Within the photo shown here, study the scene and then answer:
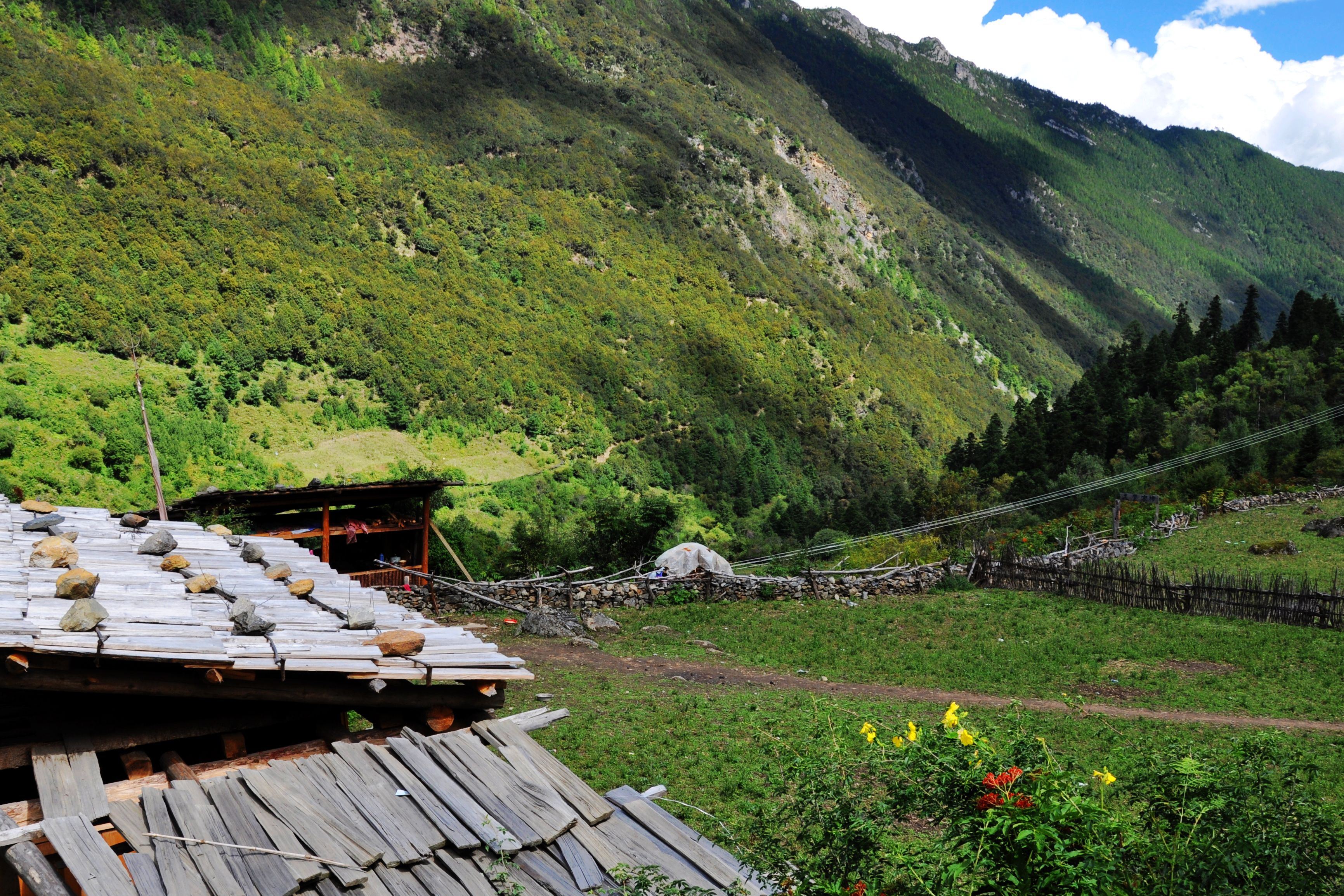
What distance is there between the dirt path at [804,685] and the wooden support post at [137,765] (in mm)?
10970

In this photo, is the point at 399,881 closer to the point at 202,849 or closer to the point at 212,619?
the point at 202,849

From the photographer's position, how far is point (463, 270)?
9831cm

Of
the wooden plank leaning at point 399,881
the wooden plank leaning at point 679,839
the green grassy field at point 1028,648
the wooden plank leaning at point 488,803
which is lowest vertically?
the green grassy field at point 1028,648

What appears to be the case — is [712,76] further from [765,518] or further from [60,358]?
[60,358]

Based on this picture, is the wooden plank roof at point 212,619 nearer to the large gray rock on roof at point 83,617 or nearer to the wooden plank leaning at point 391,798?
Answer: the large gray rock on roof at point 83,617

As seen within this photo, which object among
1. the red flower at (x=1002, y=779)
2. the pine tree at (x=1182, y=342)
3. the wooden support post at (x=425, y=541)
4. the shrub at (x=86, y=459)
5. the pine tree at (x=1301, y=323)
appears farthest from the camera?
the pine tree at (x=1182, y=342)

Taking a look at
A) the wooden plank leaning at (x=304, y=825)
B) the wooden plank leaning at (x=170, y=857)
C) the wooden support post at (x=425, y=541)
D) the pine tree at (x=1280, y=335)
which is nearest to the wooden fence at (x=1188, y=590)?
the wooden support post at (x=425, y=541)

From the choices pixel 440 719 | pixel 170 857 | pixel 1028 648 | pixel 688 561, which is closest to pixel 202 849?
pixel 170 857

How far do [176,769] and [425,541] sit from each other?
22.5 m

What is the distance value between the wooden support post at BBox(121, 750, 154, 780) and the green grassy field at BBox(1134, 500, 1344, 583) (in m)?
26.1

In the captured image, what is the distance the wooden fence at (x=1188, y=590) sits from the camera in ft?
62.3

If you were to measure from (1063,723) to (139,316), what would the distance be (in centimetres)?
7134

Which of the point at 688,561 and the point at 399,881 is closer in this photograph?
the point at 399,881

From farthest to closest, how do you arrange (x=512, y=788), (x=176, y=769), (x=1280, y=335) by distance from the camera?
(x=1280, y=335), (x=512, y=788), (x=176, y=769)
